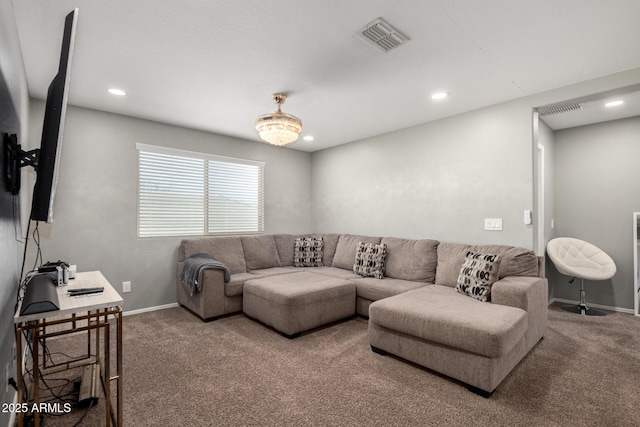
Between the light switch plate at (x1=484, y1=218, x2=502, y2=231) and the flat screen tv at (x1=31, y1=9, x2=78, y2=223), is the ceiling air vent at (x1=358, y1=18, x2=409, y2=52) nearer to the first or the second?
the flat screen tv at (x1=31, y1=9, x2=78, y2=223)

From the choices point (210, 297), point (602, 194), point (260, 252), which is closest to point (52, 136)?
point (210, 297)

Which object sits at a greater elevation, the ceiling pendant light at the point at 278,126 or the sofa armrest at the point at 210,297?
the ceiling pendant light at the point at 278,126

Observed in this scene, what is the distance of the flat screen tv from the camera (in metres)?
1.50

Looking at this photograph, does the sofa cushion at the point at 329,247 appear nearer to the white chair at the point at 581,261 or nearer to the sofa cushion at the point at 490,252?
the sofa cushion at the point at 490,252

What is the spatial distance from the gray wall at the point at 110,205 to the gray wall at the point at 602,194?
5.15m

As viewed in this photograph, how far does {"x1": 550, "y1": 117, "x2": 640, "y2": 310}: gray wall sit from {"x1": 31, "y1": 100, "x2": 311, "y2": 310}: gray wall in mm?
5152

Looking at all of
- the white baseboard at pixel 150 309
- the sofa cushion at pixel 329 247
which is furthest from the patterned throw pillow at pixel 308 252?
Result: the white baseboard at pixel 150 309

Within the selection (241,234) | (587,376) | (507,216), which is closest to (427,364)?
(587,376)

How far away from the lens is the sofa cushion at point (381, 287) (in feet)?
11.0

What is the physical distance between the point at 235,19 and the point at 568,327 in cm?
428

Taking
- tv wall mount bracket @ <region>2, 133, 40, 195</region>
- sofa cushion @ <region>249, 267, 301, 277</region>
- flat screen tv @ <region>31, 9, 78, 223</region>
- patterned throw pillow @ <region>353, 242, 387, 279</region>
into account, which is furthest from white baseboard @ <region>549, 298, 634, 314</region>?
tv wall mount bracket @ <region>2, 133, 40, 195</region>

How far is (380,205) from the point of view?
4648 mm

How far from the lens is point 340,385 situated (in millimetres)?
2188

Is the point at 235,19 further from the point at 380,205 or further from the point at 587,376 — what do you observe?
the point at 587,376
